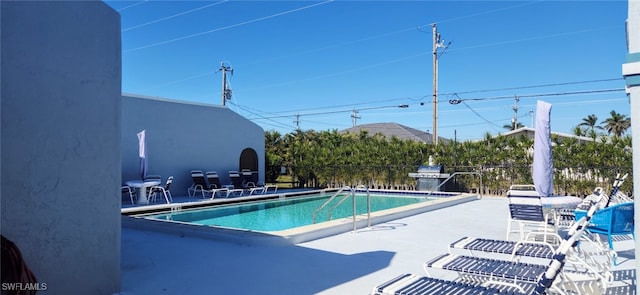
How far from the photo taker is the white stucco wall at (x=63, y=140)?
3162 millimetres

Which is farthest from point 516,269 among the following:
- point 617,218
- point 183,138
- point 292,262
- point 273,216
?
point 183,138

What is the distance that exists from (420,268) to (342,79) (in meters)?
26.3

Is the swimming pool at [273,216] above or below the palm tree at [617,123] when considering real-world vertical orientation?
below

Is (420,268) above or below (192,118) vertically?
below

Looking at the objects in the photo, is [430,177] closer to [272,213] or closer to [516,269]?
[272,213]

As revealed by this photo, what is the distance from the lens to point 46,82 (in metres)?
3.37

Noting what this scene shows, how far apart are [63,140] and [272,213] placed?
30.3 feet

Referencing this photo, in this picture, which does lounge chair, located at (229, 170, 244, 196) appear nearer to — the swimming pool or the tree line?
the swimming pool

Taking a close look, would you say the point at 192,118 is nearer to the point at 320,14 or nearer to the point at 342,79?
the point at 320,14

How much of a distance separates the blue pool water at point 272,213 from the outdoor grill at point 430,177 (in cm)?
91

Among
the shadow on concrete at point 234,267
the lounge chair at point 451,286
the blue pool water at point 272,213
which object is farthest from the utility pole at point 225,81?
the lounge chair at point 451,286

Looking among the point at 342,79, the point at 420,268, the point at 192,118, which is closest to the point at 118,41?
the point at 420,268

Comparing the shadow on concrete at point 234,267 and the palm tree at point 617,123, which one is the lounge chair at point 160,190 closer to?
the shadow on concrete at point 234,267

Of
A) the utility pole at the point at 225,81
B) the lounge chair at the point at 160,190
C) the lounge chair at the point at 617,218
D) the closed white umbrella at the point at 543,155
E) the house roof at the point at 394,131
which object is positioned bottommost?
the lounge chair at the point at 160,190
